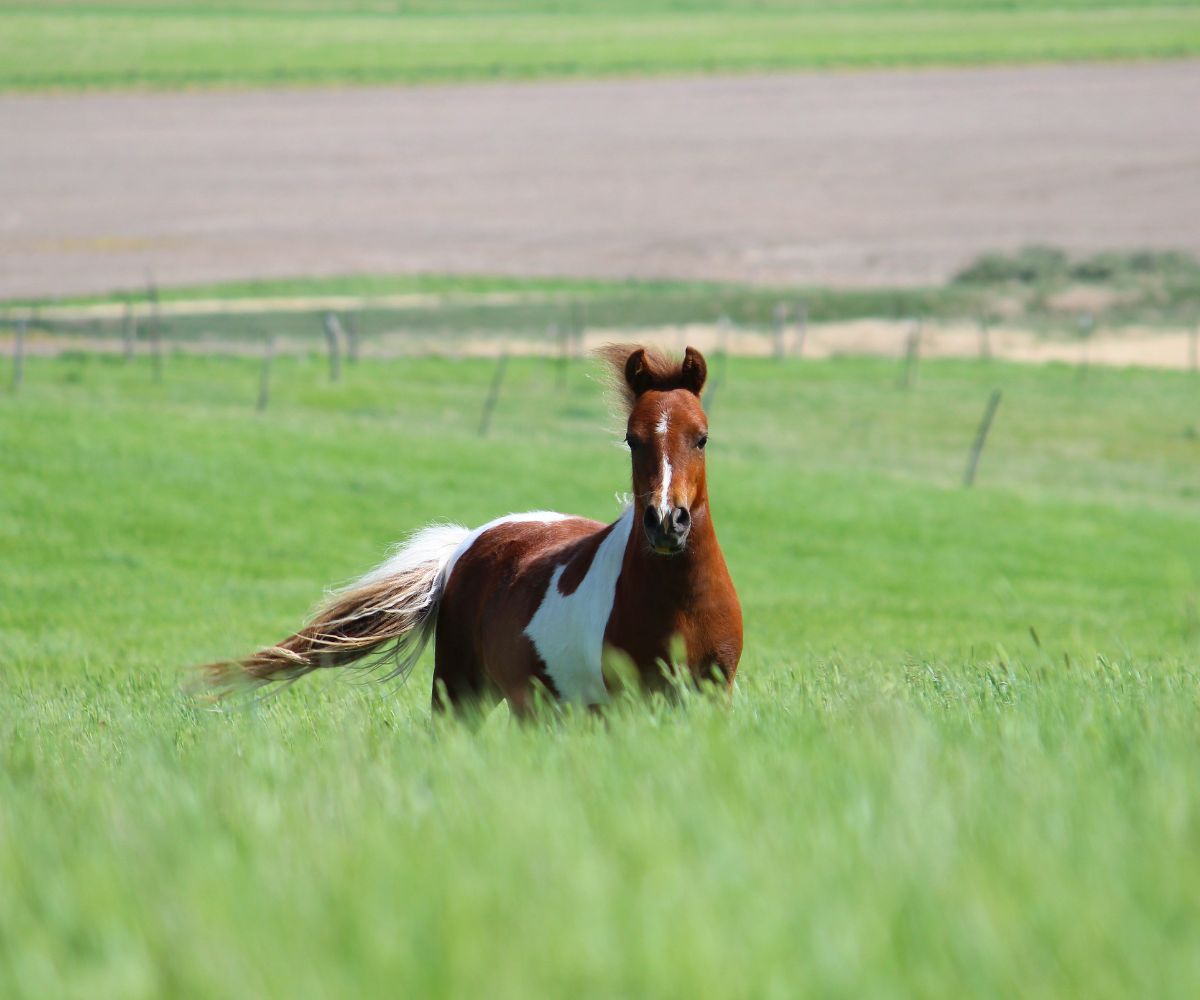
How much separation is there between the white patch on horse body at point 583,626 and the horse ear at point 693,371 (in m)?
0.55

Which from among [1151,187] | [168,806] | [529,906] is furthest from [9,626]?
[1151,187]

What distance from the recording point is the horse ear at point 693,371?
6125 mm

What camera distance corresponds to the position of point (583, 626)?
21.1ft

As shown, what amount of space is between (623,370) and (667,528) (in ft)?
3.31

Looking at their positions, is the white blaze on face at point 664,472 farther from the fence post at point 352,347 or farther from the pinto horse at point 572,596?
the fence post at point 352,347

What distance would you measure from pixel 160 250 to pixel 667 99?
3816cm

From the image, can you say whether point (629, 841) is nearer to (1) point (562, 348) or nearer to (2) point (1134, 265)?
(1) point (562, 348)

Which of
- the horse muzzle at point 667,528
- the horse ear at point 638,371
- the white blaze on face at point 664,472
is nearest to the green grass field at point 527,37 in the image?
the horse ear at point 638,371

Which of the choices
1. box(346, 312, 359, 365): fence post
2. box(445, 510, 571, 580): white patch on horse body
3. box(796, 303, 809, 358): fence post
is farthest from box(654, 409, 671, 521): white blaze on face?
box(796, 303, 809, 358): fence post

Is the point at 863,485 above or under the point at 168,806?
under

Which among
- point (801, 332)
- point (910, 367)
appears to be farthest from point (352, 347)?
point (910, 367)

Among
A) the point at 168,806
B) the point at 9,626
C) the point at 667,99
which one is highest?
the point at 667,99

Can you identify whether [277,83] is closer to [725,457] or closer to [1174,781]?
[725,457]

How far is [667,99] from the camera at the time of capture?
297ft
